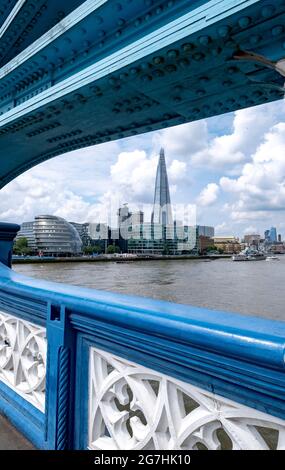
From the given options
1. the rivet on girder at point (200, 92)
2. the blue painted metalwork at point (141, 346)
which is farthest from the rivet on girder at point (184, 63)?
the blue painted metalwork at point (141, 346)

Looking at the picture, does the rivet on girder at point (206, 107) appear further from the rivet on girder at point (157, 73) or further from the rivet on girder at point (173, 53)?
the rivet on girder at point (173, 53)

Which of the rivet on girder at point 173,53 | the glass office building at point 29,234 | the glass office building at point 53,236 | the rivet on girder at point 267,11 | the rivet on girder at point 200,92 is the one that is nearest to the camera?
the rivet on girder at point 267,11

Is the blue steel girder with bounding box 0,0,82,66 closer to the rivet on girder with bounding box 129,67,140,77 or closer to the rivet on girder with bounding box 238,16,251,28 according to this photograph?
the rivet on girder with bounding box 129,67,140,77

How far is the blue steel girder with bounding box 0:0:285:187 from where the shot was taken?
1.66 m

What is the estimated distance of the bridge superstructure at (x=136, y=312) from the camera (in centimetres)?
106

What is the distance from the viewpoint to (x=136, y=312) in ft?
4.25

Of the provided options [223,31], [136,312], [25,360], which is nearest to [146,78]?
[223,31]

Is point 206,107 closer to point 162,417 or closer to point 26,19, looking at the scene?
point 26,19

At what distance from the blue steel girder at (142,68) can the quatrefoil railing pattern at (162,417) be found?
1445mm

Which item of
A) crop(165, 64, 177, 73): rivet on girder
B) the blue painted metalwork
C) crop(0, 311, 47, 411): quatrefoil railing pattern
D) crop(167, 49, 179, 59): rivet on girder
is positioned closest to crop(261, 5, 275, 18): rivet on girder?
crop(167, 49, 179, 59): rivet on girder

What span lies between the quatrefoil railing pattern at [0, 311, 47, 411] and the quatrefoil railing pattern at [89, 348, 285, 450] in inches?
18.4

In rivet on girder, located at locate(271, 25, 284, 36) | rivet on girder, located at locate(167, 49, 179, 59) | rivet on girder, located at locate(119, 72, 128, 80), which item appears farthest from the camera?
rivet on girder, located at locate(119, 72, 128, 80)

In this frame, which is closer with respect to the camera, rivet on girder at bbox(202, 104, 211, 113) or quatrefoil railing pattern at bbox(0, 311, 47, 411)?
quatrefoil railing pattern at bbox(0, 311, 47, 411)

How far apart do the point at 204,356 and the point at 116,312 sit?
42 cm
